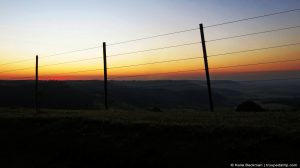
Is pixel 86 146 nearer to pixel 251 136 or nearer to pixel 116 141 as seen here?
pixel 116 141

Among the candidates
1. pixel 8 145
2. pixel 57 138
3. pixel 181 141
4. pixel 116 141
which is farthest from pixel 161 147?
pixel 8 145

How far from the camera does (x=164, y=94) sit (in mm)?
181375

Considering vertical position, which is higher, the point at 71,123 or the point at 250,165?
the point at 71,123

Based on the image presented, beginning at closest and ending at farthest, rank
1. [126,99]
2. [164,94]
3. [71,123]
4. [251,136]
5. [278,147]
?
[278,147] < [251,136] < [71,123] < [126,99] < [164,94]

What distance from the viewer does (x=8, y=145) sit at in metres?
14.4

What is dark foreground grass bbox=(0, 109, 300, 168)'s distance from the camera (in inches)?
349

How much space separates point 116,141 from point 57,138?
3.18m

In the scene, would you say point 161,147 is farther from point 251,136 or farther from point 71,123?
point 71,123

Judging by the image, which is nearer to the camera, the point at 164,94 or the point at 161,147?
the point at 161,147

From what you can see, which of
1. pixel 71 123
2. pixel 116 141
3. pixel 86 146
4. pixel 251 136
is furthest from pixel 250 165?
pixel 71 123

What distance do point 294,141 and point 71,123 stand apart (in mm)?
9773

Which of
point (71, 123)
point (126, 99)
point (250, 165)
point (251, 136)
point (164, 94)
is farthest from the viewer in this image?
point (164, 94)

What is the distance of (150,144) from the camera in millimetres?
10867

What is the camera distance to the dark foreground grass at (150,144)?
887 cm
